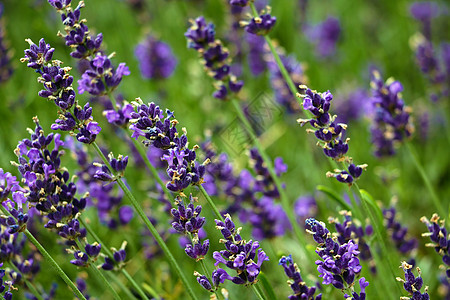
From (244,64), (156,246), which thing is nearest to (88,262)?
(156,246)

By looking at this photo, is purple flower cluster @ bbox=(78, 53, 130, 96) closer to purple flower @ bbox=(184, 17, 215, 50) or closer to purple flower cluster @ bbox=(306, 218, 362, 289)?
purple flower @ bbox=(184, 17, 215, 50)

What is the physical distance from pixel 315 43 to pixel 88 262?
423cm

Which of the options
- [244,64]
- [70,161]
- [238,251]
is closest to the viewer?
[238,251]

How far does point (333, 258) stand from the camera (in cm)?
185

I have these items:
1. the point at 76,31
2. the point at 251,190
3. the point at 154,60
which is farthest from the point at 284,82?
the point at 76,31

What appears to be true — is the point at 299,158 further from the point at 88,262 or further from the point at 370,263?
the point at 88,262

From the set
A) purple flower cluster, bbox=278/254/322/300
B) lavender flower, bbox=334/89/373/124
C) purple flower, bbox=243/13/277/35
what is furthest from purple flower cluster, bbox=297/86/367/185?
lavender flower, bbox=334/89/373/124

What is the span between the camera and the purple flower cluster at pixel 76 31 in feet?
7.50

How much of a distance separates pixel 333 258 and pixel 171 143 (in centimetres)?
68

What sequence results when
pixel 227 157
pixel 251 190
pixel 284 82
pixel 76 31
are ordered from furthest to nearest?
Result: pixel 284 82 < pixel 227 157 < pixel 251 190 < pixel 76 31

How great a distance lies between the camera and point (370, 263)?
2.79m

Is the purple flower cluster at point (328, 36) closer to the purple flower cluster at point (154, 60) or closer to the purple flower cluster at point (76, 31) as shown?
the purple flower cluster at point (154, 60)

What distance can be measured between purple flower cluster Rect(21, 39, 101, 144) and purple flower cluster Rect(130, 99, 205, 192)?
22cm

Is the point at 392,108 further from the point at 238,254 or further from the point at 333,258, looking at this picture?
the point at 238,254
